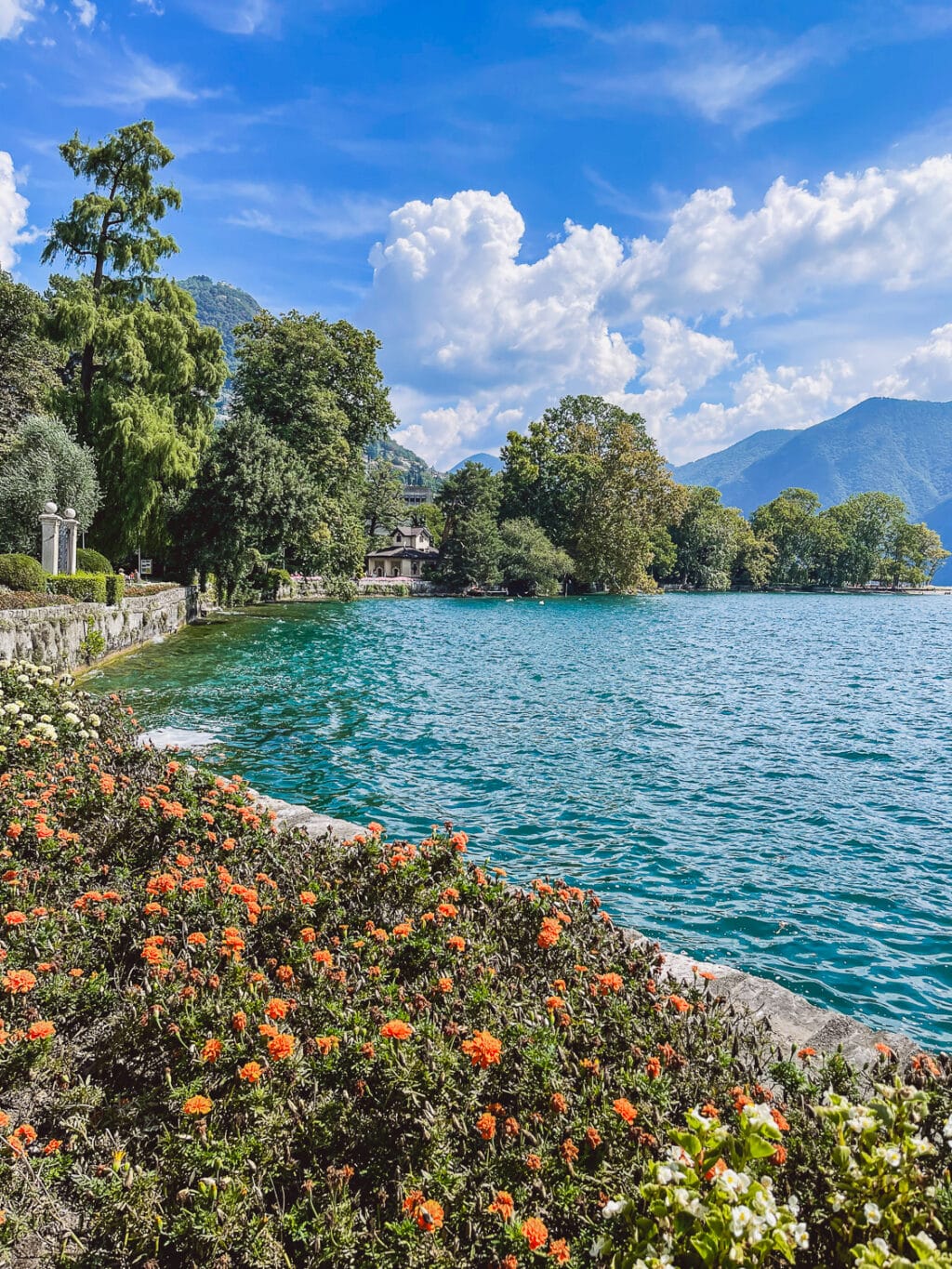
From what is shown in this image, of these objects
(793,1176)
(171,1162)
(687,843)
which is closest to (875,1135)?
(793,1176)

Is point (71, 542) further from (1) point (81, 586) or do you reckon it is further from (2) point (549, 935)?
(2) point (549, 935)

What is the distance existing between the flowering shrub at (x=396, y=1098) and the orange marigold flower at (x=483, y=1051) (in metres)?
0.01

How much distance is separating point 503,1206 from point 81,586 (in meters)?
20.7

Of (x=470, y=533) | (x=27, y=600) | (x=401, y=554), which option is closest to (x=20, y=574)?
(x=27, y=600)

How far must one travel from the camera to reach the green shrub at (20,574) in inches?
697

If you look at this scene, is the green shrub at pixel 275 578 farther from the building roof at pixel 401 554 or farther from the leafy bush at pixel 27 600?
the building roof at pixel 401 554

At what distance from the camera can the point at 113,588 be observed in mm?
21500

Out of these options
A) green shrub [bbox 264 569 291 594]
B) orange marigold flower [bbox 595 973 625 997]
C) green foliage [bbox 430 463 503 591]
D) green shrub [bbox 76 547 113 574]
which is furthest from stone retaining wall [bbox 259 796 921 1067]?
green foliage [bbox 430 463 503 591]

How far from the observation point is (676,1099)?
9.71ft

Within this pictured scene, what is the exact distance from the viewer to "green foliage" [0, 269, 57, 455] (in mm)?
27875

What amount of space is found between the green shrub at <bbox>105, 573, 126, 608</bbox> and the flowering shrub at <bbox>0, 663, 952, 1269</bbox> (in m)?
18.3

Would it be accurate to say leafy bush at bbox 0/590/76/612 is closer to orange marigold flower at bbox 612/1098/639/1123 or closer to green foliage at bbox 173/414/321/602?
green foliage at bbox 173/414/321/602

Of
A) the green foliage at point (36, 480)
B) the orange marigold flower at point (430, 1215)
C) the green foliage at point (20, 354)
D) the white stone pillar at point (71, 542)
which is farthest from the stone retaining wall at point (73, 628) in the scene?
the orange marigold flower at point (430, 1215)

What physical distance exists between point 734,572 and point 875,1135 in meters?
109
